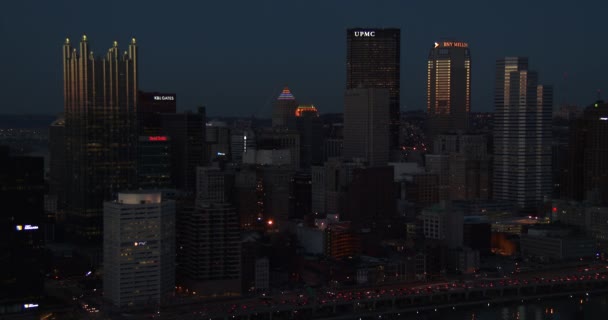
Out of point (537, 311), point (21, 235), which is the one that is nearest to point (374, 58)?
point (537, 311)

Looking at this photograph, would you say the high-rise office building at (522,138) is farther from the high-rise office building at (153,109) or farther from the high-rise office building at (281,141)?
the high-rise office building at (153,109)

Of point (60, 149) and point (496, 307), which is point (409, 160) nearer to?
point (60, 149)

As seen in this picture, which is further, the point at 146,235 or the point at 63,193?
the point at 63,193

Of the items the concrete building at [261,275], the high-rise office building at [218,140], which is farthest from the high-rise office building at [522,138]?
the concrete building at [261,275]

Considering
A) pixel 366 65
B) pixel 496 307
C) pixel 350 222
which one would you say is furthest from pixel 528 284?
pixel 366 65

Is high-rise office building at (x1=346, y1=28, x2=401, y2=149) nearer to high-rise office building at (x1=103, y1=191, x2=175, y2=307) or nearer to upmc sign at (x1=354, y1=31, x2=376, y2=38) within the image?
upmc sign at (x1=354, y1=31, x2=376, y2=38)

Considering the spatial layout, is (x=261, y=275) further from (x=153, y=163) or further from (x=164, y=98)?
(x=164, y=98)
